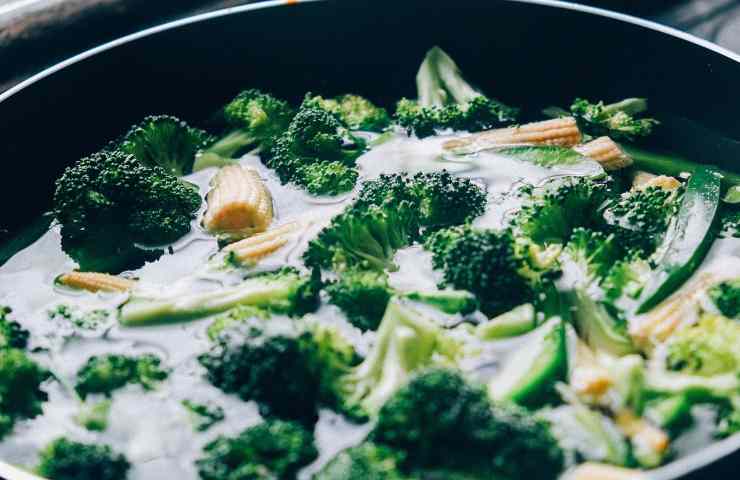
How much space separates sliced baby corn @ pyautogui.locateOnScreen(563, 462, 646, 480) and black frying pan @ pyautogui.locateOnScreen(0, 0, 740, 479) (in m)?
1.16

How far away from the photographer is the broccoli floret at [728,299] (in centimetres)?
179

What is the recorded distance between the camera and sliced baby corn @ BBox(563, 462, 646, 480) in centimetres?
145

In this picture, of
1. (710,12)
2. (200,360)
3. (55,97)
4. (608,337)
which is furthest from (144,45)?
(710,12)

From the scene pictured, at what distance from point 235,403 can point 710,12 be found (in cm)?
269

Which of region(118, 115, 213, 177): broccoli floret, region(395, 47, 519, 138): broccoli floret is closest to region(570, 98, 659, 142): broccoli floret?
region(395, 47, 519, 138): broccoli floret

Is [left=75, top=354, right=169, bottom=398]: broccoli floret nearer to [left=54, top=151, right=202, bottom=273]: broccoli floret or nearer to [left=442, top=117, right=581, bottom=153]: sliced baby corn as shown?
[left=54, top=151, right=202, bottom=273]: broccoli floret

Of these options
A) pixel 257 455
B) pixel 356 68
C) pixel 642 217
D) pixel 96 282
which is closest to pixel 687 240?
pixel 642 217

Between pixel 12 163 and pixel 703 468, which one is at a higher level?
pixel 12 163

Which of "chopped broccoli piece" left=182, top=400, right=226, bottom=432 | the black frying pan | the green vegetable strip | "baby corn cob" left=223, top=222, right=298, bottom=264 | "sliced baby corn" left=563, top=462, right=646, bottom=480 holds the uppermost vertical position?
the black frying pan

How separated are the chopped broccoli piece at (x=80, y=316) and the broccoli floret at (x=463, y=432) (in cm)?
72

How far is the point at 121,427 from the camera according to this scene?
1.69m

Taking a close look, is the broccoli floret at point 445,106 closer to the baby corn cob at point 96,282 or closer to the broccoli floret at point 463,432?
the baby corn cob at point 96,282

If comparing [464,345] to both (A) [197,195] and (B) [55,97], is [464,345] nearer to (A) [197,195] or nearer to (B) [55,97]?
(A) [197,195]

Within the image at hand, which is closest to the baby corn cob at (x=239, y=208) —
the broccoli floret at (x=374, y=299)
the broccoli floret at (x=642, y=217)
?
the broccoli floret at (x=374, y=299)
